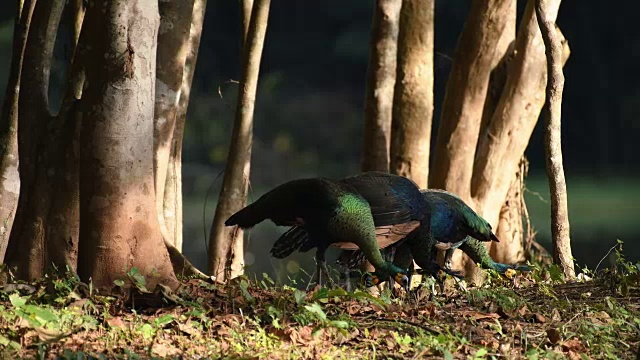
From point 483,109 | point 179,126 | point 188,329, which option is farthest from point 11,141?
point 483,109

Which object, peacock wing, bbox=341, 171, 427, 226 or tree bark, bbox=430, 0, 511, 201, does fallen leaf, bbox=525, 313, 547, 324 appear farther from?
tree bark, bbox=430, 0, 511, 201

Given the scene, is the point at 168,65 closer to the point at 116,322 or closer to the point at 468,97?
the point at 116,322

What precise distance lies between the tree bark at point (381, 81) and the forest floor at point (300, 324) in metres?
3.47

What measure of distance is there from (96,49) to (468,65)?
511 cm

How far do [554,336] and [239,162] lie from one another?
5.24 metres

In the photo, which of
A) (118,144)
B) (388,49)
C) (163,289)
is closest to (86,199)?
(118,144)

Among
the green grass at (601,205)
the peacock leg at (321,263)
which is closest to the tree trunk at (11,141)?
the peacock leg at (321,263)

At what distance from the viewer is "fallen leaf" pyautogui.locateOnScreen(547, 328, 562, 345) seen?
4.55m

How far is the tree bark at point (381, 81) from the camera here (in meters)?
8.64

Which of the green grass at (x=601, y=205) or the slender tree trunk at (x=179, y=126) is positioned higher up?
the slender tree trunk at (x=179, y=126)

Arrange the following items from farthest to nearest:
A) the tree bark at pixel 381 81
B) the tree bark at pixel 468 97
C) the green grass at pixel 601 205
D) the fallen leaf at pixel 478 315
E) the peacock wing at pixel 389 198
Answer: the green grass at pixel 601 205, the tree bark at pixel 468 97, the tree bark at pixel 381 81, the peacock wing at pixel 389 198, the fallen leaf at pixel 478 315

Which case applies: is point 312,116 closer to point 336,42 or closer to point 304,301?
point 336,42

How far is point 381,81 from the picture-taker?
870 centimetres

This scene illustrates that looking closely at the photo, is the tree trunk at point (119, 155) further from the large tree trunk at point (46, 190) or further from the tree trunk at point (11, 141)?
the tree trunk at point (11, 141)
